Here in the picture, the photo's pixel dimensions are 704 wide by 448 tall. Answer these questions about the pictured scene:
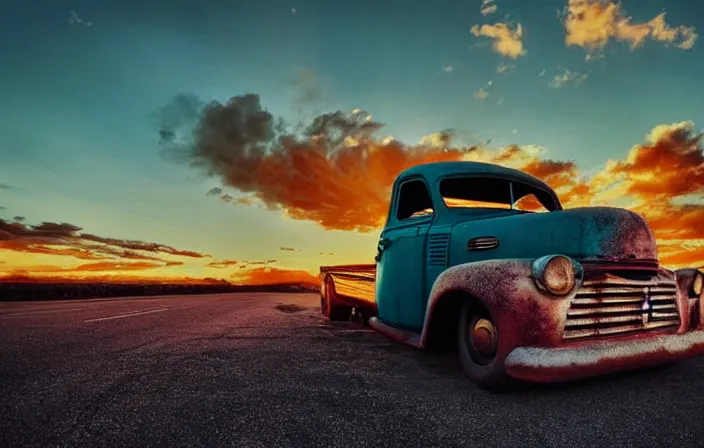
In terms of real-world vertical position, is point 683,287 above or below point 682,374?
above

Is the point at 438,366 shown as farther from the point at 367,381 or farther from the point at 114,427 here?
the point at 114,427

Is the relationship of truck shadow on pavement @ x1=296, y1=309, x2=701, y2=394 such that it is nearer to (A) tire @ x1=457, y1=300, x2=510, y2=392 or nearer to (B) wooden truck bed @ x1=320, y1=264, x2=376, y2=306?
(A) tire @ x1=457, y1=300, x2=510, y2=392

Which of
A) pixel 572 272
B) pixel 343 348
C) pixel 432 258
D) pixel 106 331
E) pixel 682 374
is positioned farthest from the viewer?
pixel 106 331

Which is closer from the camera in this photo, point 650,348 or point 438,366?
point 650,348

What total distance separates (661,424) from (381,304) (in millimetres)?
2703

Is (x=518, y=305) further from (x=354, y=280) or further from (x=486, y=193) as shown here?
(x=354, y=280)

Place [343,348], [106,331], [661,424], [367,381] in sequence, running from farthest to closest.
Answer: [106,331] → [343,348] → [367,381] → [661,424]

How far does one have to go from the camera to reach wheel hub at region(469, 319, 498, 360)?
8.68ft

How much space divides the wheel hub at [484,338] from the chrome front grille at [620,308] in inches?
17.3

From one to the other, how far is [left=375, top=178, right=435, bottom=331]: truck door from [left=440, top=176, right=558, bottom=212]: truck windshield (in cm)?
22

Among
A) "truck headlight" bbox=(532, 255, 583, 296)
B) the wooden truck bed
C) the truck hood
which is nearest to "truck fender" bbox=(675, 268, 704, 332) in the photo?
the truck hood

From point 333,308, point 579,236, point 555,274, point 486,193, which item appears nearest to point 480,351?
point 555,274

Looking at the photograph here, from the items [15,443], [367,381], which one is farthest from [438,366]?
[15,443]

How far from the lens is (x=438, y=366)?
336cm
